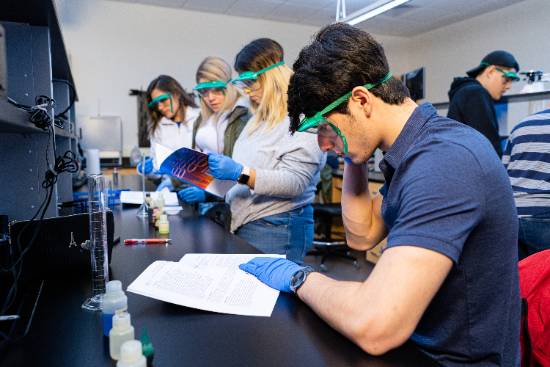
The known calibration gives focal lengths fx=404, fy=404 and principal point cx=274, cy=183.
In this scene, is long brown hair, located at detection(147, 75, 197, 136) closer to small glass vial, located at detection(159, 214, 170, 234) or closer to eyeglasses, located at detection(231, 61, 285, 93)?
eyeglasses, located at detection(231, 61, 285, 93)

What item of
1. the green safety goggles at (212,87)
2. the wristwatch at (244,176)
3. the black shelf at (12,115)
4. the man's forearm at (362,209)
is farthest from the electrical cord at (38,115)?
the green safety goggles at (212,87)

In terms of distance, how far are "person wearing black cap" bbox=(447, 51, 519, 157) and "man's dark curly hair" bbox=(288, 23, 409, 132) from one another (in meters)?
2.06

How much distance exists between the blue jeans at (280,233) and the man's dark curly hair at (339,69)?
0.78 meters

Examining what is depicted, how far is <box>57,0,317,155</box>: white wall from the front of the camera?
478 cm

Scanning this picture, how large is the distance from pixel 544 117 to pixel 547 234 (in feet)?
1.67

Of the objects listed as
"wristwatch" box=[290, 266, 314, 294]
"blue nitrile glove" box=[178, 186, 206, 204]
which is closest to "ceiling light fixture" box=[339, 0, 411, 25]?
"blue nitrile glove" box=[178, 186, 206, 204]

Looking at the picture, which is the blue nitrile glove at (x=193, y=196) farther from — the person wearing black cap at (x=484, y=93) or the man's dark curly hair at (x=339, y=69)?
the person wearing black cap at (x=484, y=93)

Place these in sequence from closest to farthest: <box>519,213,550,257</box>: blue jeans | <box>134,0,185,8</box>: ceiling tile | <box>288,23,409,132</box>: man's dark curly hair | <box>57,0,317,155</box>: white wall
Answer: <box>288,23,409,132</box>: man's dark curly hair
<box>519,213,550,257</box>: blue jeans
<box>57,0,317,155</box>: white wall
<box>134,0,185,8</box>: ceiling tile

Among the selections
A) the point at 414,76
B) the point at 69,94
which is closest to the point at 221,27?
the point at 414,76

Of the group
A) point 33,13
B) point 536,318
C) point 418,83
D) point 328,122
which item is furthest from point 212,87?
point 418,83

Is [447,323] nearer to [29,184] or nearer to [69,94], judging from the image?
[29,184]

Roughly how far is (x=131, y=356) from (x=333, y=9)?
212 inches

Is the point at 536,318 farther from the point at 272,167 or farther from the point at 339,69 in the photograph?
the point at 272,167

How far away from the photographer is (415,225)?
0.65 metres
